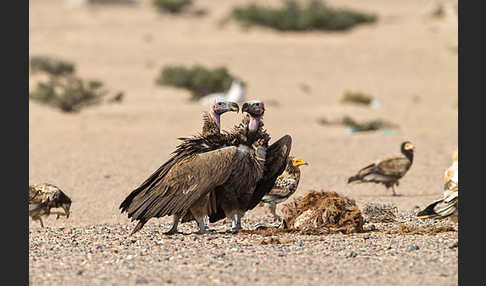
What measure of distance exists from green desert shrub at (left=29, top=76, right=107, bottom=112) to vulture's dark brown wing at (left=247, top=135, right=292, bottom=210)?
50.4ft

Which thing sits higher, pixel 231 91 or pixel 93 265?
pixel 231 91

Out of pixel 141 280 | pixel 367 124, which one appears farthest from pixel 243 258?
pixel 367 124

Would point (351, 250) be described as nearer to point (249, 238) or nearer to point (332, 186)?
point (249, 238)

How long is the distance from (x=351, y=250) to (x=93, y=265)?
230cm

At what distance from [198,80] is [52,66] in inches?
194

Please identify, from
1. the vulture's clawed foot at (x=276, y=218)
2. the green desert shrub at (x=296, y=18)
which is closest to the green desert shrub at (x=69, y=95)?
the vulture's clawed foot at (x=276, y=218)

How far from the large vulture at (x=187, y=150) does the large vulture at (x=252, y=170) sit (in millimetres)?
264

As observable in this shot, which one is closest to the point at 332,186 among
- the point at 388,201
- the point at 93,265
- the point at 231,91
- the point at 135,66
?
the point at 388,201

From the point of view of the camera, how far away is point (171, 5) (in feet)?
151

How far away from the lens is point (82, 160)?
16.7m

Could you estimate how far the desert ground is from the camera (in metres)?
7.89

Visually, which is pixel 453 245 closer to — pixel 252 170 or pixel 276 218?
pixel 252 170

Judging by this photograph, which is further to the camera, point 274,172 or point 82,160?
point 82,160

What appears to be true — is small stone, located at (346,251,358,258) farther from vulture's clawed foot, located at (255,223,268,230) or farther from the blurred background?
the blurred background
